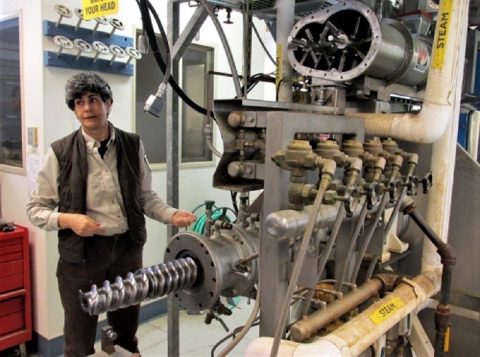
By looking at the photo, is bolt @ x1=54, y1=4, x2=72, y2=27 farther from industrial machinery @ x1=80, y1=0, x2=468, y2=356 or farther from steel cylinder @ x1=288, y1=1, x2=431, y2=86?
steel cylinder @ x1=288, y1=1, x2=431, y2=86

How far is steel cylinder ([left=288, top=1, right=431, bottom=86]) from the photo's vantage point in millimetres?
1139

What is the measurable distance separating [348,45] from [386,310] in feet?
2.29

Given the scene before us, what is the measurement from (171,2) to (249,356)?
1.42 meters

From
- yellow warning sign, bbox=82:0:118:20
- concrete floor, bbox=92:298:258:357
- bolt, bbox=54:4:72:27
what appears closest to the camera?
yellow warning sign, bbox=82:0:118:20

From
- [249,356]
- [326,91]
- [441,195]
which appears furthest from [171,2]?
[249,356]

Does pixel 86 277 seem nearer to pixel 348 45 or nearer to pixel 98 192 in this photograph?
pixel 98 192

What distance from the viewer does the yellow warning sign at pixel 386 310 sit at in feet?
3.07

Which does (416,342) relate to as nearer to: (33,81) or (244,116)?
(244,116)

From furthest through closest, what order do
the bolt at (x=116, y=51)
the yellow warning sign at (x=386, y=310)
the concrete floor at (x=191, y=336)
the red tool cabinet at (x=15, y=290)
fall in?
1. the concrete floor at (x=191, y=336)
2. the bolt at (x=116, y=51)
3. the red tool cabinet at (x=15, y=290)
4. the yellow warning sign at (x=386, y=310)

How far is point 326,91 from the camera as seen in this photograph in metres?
1.27

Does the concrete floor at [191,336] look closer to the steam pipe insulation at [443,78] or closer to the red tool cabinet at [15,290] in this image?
the red tool cabinet at [15,290]

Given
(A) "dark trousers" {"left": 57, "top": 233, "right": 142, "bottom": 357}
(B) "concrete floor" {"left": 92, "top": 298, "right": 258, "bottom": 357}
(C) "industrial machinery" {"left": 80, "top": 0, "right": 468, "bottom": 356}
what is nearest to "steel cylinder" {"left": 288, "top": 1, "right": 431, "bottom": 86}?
(C) "industrial machinery" {"left": 80, "top": 0, "right": 468, "bottom": 356}

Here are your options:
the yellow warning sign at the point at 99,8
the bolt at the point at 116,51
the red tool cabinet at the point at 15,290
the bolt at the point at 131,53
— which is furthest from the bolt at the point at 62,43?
the red tool cabinet at the point at 15,290

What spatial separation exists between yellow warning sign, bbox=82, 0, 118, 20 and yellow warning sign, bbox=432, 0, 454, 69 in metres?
1.11
